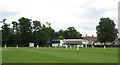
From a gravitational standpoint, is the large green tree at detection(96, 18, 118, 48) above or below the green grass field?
above

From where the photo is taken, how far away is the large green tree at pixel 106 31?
9325cm

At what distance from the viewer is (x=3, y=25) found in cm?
9369

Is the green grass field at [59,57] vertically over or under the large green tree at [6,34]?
under

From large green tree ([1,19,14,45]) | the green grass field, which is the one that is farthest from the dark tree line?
the green grass field

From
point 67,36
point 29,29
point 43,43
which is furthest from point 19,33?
point 67,36

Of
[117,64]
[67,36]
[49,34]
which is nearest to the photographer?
[117,64]

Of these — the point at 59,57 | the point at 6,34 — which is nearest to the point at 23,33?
the point at 6,34

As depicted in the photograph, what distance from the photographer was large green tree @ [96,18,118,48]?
93.2 m

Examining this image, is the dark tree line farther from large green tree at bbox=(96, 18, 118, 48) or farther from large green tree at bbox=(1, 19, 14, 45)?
large green tree at bbox=(96, 18, 118, 48)

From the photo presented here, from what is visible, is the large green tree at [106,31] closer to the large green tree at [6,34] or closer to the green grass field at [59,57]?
the large green tree at [6,34]

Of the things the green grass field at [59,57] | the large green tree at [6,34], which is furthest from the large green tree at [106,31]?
the green grass field at [59,57]

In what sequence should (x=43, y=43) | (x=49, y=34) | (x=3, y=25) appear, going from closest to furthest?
(x=3, y=25) → (x=43, y=43) → (x=49, y=34)

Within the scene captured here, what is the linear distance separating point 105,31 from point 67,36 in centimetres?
4778

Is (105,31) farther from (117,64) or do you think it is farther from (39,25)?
(117,64)
